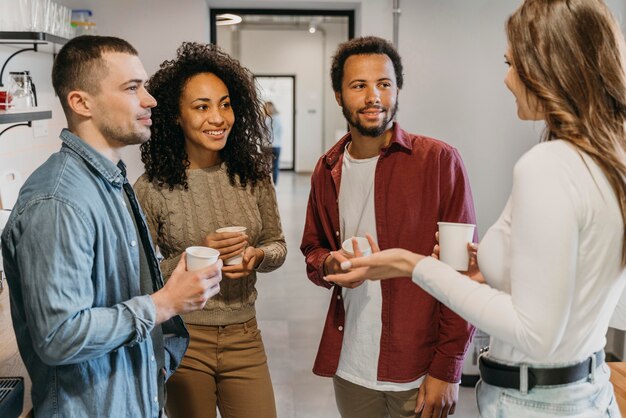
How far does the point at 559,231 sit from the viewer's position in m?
1.05

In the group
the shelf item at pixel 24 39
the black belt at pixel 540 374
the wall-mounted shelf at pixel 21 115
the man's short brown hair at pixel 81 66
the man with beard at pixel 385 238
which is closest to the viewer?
the black belt at pixel 540 374

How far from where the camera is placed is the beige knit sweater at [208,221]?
6.44ft

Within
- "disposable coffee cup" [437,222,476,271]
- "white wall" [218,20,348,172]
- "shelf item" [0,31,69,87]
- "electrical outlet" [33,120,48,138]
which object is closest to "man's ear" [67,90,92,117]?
"disposable coffee cup" [437,222,476,271]

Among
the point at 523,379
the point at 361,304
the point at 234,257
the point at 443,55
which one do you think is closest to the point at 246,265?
the point at 234,257

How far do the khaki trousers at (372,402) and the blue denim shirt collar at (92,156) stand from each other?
994 millimetres

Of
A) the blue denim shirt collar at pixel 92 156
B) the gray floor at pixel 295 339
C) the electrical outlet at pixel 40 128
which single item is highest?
the electrical outlet at pixel 40 128

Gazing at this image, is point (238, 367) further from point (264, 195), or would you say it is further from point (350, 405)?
point (264, 195)

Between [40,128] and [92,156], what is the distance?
2076mm

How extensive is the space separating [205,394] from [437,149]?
105cm

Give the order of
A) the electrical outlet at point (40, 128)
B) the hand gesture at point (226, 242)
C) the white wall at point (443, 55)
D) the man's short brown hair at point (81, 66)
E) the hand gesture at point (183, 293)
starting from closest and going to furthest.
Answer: the hand gesture at point (183, 293)
the man's short brown hair at point (81, 66)
the hand gesture at point (226, 242)
the electrical outlet at point (40, 128)
the white wall at point (443, 55)

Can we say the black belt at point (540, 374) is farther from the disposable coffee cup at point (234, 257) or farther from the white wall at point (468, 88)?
the white wall at point (468, 88)

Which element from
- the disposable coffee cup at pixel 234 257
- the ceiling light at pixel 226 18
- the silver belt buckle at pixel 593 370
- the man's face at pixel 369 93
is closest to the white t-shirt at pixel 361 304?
the man's face at pixel 369 93

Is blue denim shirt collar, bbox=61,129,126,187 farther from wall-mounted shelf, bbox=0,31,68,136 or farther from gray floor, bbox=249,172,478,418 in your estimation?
gray floor, bbox=249,172,478,418

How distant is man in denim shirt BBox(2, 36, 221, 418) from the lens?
1.23m
